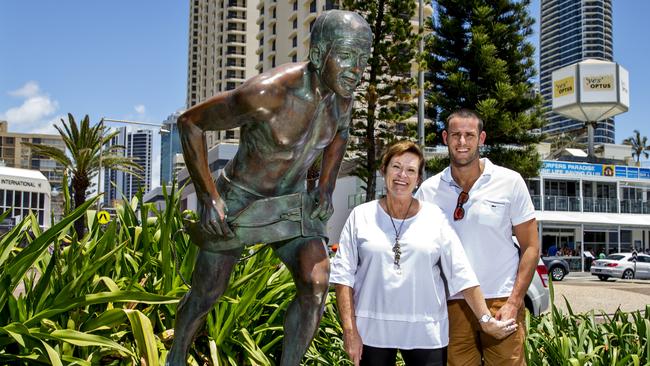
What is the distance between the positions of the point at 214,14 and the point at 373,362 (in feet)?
327

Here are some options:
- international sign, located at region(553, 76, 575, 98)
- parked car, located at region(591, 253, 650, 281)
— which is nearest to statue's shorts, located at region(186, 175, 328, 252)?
parked car, located at region(591, 253, 650, 281)

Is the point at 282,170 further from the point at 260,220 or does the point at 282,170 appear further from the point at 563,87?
the point at 563,87

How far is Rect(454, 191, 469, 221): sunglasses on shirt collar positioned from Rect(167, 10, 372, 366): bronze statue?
0.80 m

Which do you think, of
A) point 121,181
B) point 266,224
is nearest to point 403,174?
point 266,224

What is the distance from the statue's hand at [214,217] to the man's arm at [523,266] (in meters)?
1.46

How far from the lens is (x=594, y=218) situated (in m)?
34.9

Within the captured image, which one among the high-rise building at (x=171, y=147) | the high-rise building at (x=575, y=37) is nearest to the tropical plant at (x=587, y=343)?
the high-rise building at (x=171, y=147)

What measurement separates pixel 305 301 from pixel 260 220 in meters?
0.40

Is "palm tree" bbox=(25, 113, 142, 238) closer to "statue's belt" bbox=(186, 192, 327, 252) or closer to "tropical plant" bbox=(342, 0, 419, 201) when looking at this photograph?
"tropical plant" bbox=(342, 0, 419, 201)

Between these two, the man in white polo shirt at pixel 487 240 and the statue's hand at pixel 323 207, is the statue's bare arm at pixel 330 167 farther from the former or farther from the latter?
the man in white polo shirt at pixel 487 240

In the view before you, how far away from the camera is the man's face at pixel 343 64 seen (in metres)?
2.57

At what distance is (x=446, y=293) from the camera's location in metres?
3.14

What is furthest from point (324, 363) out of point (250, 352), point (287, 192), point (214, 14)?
point (214, 14)

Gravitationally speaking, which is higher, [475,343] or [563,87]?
[563,87]
